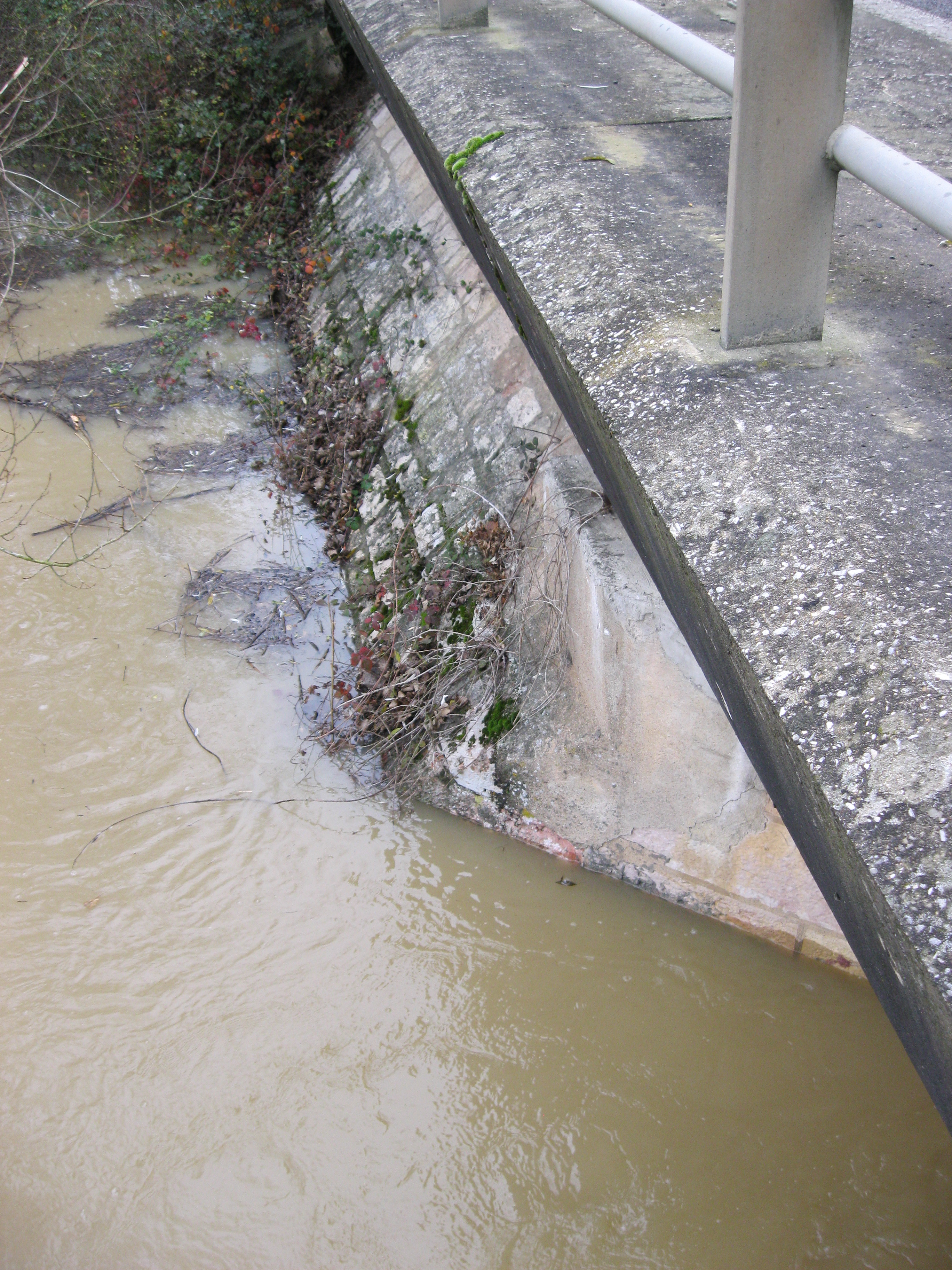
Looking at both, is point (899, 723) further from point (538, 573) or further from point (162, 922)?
point (162, 922)

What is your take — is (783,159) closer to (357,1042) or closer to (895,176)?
(895,176)

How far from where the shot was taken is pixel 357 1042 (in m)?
3.03

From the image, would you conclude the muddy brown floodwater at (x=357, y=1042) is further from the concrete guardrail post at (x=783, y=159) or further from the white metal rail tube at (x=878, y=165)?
the white metal rail tube at (x=878, y=165)

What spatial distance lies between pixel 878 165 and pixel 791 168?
183 millimetres

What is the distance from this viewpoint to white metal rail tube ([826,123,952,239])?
1.45 metres

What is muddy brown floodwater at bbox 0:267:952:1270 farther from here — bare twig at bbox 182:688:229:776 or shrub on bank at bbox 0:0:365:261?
shrub on bank at bbox 0:0:365:261

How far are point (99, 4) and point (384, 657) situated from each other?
7563 mm

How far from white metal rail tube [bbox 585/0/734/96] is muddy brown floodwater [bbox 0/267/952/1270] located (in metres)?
2.67

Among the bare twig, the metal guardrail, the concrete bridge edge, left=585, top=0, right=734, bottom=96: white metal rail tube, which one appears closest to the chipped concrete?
the concrete bridge edge

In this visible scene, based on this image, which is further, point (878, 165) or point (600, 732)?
point (600, 732)

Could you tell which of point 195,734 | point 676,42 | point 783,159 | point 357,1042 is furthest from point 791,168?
point 195,734

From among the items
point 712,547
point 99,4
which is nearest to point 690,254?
point 712,547

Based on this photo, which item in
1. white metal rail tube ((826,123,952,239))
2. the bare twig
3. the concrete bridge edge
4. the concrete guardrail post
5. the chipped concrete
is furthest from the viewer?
the bare twig

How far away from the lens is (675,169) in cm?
289
